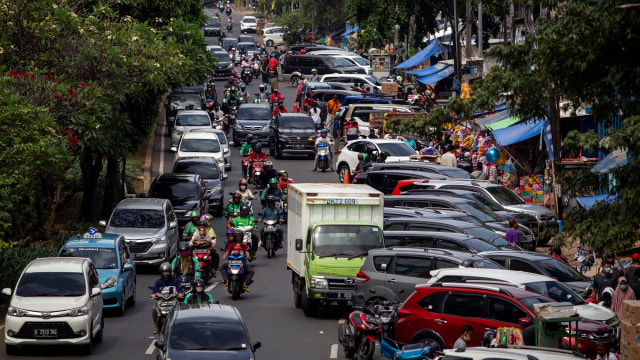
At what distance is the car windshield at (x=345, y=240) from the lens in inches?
858

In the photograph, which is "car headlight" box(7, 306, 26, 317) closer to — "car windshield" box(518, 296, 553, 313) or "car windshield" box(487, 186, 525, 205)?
"car windshield" box(518, 296, 553, 313)

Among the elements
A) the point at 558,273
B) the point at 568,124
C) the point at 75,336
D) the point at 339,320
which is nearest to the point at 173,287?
the point at 75,336

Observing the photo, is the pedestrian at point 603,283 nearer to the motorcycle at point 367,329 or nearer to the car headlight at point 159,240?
the motorcycle at point 367,329

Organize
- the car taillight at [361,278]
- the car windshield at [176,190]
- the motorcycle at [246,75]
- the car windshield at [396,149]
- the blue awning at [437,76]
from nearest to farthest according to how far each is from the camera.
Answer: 1. the car taillight at [361,278]
2. the car windshield at [176,190]
3. the car windshield at [396,149]
4. the blue awning at [437,76]
5. the motorcycle at [246,75]

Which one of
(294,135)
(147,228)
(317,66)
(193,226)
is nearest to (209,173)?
(147,228)

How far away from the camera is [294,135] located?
4516cm

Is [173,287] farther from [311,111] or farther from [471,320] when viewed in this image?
[311,111]

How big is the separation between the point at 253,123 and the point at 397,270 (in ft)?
95.5

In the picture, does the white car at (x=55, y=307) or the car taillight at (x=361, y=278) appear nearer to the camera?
the white car at (x=55, y=307)

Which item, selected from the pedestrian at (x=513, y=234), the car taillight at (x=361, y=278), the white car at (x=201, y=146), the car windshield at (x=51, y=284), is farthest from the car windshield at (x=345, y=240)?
the white car at (x=201, y=146)

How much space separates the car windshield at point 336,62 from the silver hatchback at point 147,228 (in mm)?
39466

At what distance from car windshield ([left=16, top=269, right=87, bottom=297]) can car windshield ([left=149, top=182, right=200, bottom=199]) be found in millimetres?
12986

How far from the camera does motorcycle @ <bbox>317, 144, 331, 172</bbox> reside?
4197 cm

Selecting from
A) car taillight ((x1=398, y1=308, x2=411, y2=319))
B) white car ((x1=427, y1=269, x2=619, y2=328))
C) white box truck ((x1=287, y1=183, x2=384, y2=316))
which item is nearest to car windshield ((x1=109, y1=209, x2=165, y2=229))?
white box truck ((x1=287, y1=183, x2=384, y2=316))
